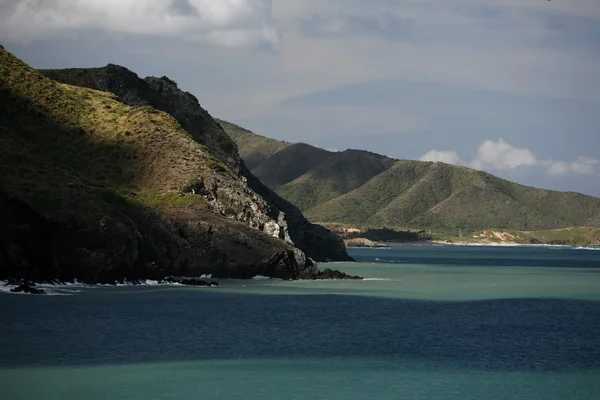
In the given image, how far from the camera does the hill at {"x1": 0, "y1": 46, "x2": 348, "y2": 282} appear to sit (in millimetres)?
106938

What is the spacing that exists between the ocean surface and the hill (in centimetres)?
755

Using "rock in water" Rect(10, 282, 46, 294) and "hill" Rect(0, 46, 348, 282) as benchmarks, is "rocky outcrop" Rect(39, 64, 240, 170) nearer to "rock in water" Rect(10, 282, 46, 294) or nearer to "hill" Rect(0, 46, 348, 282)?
"hill" Rect(0, 46, 348, 282)

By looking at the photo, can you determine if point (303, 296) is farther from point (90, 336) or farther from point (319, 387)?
point (319, 387)

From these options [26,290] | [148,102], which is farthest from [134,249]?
[148,102]

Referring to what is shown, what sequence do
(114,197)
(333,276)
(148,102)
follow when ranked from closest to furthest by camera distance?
(114,197), (333,276), (148,102)

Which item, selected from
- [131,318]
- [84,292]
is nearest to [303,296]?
[84,292]

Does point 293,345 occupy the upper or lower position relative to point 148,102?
lower

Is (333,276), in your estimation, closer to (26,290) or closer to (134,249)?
(134,249)

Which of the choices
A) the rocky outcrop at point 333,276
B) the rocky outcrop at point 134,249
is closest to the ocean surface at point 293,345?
the rocky outcrop at point 134,249

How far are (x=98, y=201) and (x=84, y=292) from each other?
26385mm

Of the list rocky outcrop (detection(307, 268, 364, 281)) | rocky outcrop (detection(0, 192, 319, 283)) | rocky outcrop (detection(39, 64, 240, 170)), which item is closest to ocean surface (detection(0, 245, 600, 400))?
rocky outcrop (detection(0, 192, 319, 283))

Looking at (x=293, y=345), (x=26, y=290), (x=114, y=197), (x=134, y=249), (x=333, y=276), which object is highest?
(x=114, y=197)

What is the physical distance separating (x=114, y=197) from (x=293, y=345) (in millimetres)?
68817

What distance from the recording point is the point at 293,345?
204 ft
